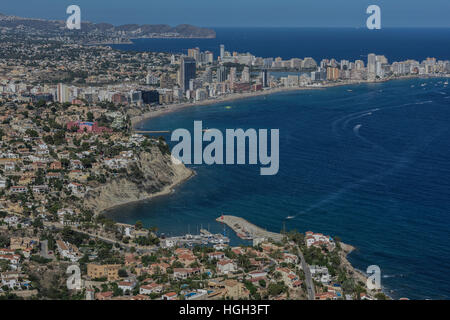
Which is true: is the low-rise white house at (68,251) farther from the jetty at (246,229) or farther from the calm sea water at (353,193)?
the jetty at (246,229)

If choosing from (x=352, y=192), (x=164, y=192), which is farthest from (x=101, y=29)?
(x=352, y=192)

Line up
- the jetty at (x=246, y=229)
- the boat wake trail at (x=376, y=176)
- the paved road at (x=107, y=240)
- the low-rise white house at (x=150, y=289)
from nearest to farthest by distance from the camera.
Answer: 1. the low-rise white house at (x=150, y=289)
2. the paved road at (x=107, y=240)
3. the jetty at (x=246, y=229)
4. the boat wake trail at (x=376, y=176)

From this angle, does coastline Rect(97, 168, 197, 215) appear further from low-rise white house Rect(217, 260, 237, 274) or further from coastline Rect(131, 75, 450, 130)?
coastline Rect(131, 75, 450, 130)

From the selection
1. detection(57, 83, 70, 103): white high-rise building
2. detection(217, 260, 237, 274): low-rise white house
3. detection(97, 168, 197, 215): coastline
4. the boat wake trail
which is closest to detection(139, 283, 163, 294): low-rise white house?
detection(217, 260, 237, 274): low-rise white house

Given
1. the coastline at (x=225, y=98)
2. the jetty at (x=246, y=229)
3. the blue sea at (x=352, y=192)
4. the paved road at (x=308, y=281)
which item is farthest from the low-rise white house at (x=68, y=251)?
the coastline at (x=225, y=98)
